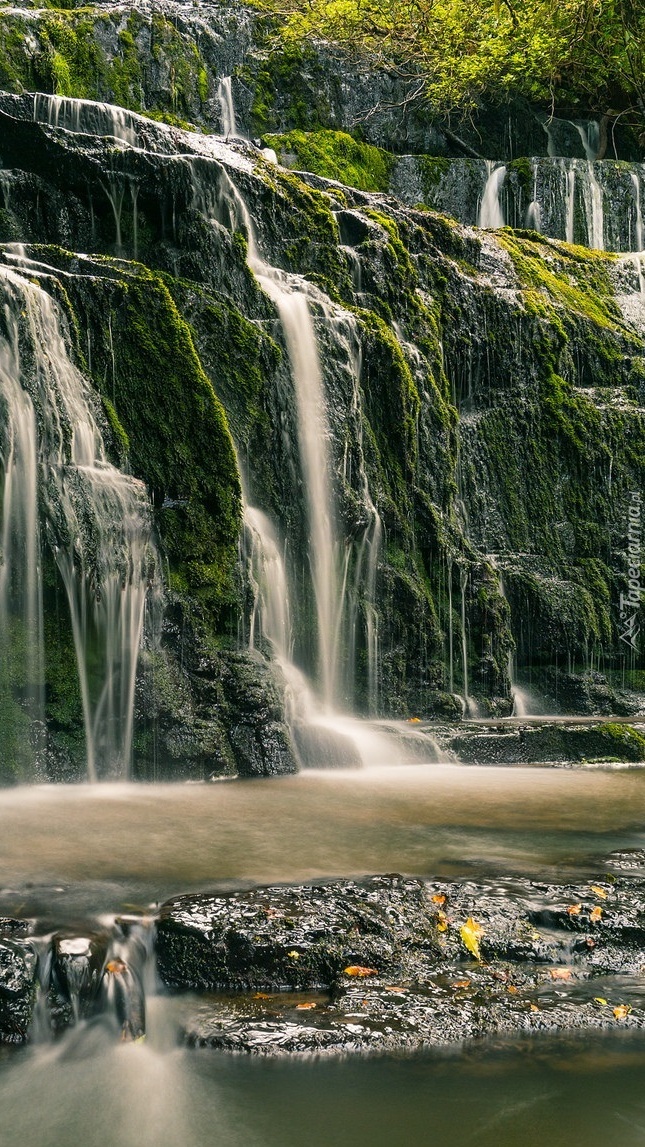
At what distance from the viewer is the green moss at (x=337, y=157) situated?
56.7 feet

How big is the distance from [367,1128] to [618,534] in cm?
1112

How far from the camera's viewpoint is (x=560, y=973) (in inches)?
174

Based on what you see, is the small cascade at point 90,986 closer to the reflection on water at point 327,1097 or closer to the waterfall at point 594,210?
the reflection on water at point 327,1097

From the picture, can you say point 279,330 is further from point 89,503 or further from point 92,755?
point 92,755

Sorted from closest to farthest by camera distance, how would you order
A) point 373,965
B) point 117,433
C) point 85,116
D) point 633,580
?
point 373,965, point 117,433, point 85,116, point 633,580

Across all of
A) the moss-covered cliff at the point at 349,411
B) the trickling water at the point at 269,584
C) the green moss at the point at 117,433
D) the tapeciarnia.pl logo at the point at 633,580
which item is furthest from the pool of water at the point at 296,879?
the tapeciarnia.pl logo at the point at 633,580

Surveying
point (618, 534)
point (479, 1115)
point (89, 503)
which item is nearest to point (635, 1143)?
point (479, 1115)

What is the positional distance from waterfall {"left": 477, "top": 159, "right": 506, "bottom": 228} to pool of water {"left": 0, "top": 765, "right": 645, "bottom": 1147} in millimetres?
12988

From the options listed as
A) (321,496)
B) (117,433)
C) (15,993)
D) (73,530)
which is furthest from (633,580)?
(15,993)

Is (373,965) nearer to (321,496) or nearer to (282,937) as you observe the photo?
(282,937)

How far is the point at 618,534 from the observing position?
13.7m

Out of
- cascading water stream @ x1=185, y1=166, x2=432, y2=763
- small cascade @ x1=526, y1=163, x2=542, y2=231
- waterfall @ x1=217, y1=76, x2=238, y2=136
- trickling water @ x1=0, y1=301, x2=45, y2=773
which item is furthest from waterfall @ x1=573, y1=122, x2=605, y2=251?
trickling water @ x1=0, y1=301, x2=45, y2=773

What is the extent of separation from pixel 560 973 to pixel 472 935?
389 millimetres

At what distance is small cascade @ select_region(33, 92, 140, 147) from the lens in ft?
39.9
